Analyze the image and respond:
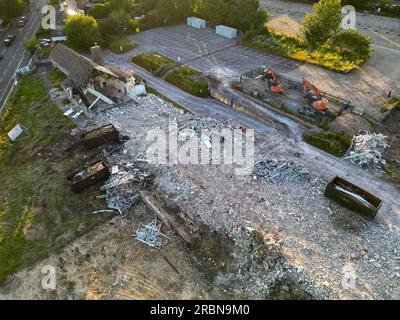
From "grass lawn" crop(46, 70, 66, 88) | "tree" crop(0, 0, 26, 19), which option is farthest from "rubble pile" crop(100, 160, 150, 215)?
"tree" crop(0, 0, 26, 19)

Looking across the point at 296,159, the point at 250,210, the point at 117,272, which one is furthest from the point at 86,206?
the point at 296,159

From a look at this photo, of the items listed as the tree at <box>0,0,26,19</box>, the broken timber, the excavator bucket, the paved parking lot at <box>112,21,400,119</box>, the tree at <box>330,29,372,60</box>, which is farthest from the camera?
the tree at <box>0,0,26,19</box>

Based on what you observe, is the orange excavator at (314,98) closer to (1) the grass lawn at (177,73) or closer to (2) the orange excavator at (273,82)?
(2) the orange excavator at (273,82)

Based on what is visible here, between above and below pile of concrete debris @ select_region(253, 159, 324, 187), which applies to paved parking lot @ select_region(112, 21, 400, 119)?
above

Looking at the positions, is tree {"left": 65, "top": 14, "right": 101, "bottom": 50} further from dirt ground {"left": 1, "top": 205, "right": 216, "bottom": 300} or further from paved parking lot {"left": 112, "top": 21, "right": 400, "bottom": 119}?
dirt ground {"left": 1, "top": 205, "right": 216, "bottom": 300}

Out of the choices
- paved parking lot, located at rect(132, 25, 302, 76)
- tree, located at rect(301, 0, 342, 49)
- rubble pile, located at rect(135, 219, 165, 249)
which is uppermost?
tree, located at rect(301, 0, 342, 49)
